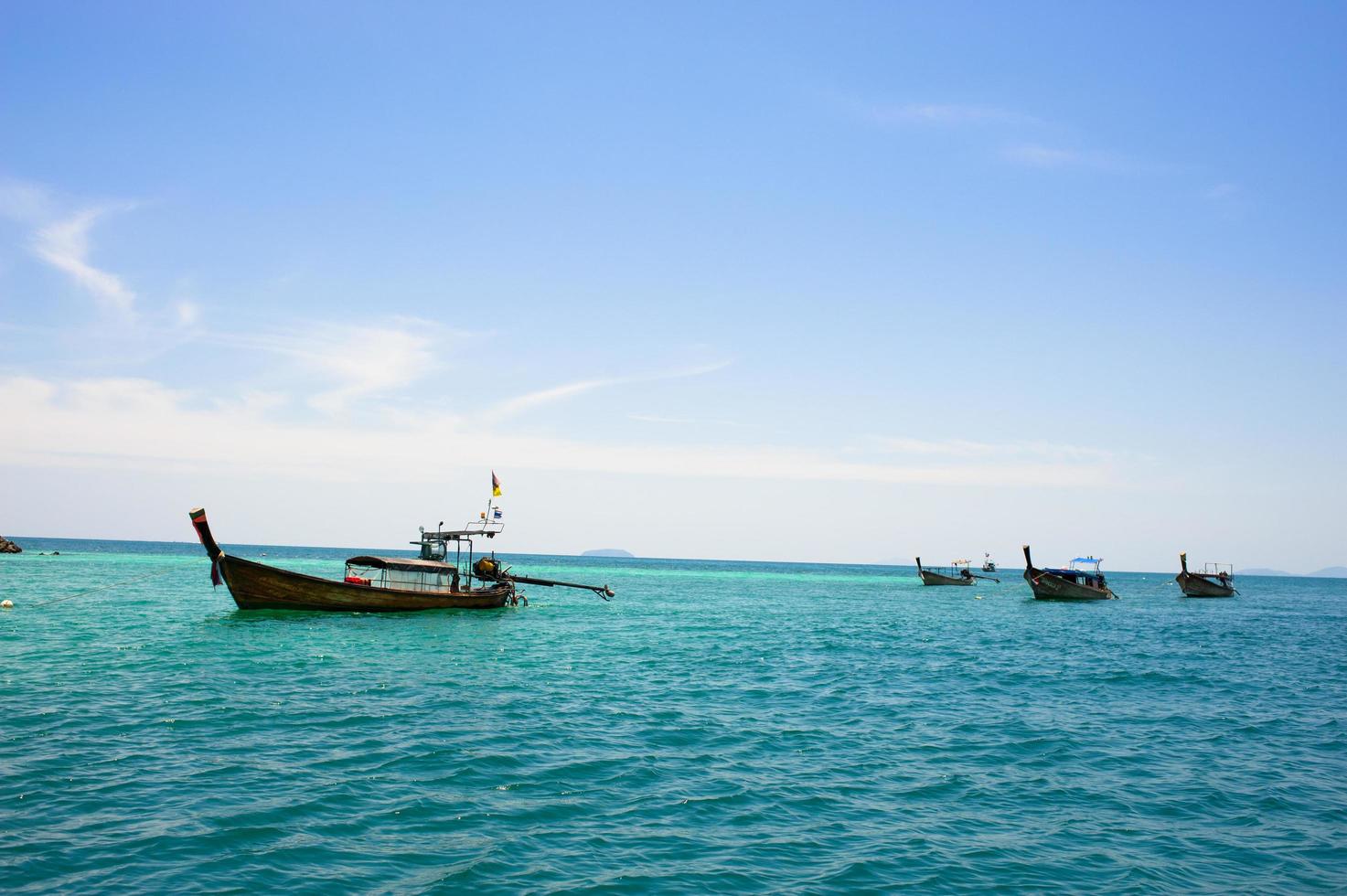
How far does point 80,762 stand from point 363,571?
98.2ft

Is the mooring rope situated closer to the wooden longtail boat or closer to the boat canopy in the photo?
the wooden longtail boat

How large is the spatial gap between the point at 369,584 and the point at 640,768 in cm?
3045

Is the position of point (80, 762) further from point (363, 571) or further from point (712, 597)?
point (712, 597)

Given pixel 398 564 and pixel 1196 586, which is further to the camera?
pixel 1196 586

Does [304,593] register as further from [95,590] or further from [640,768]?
[640,768]

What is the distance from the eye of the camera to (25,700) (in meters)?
19.7

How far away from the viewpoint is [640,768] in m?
16.0

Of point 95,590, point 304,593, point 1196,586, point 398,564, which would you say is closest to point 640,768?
point 304,593

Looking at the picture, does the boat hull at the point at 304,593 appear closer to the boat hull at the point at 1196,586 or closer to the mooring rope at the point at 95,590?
the mooring rope at the point at 95,590

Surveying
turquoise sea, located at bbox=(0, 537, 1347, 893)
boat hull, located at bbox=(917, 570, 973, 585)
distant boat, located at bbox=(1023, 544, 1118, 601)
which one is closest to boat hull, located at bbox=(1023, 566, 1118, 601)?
distant boat, located at bbox=(1023, 544, 1118, 601)

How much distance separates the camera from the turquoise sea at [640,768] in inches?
446

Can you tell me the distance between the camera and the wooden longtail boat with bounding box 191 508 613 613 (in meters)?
39.3

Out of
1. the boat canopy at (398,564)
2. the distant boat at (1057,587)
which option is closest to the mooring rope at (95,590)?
the boat canopy at (398,564)

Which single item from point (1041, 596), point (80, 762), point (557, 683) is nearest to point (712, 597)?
point (1041, 596)
